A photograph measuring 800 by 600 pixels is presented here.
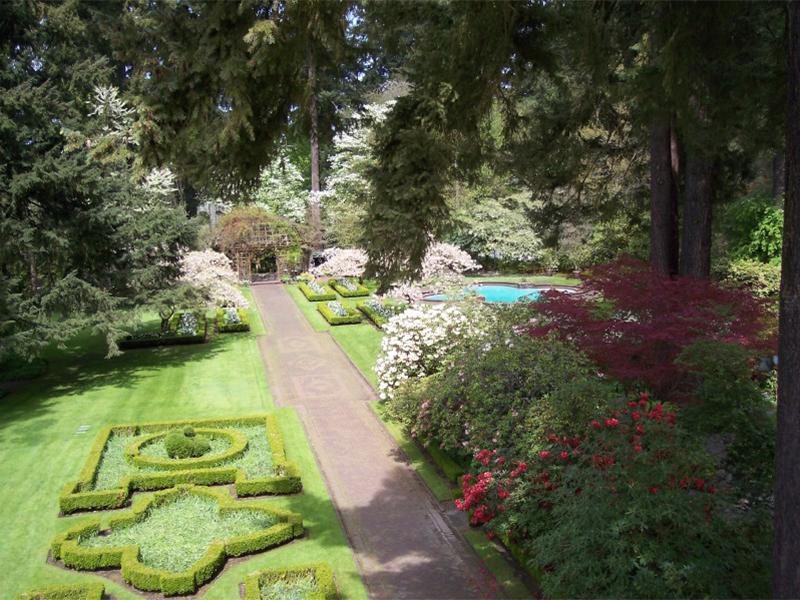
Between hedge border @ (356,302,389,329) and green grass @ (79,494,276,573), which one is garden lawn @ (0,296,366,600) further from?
hedge border @ (356,302,389,329)

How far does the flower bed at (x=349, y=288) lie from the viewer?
3119 cm

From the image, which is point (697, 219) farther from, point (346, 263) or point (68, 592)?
point (346, 263)

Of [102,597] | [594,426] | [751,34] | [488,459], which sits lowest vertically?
[102,597]

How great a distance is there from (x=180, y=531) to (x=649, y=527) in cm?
722

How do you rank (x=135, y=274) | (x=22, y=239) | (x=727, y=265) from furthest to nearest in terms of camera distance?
(x=727, y=265)
(x=135, y=274)
(x=22, y=239)

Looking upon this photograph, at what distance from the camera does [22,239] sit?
1673 centimetres

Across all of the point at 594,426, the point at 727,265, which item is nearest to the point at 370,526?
the point at 594,426

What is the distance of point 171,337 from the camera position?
2327 centimetres

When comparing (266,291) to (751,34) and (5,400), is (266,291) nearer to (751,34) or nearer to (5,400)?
(5,400)

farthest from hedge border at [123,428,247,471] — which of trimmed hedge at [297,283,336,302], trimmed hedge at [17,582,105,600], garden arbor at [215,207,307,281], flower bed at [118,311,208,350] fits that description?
garden arbor at [215,207,307,281]

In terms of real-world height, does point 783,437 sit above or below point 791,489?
above

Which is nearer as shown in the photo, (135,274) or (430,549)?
(430,549)

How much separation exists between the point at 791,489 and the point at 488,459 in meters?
4.61

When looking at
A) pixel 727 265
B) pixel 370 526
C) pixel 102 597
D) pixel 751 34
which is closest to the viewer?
pixel 751 34
